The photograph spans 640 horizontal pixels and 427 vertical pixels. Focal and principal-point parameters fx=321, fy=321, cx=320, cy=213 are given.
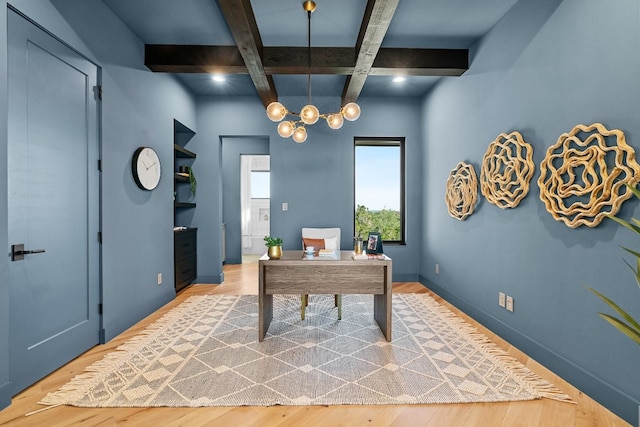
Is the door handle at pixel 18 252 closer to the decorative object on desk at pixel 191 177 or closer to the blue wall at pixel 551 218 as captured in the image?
the decorative object on desk at pixel 191 177

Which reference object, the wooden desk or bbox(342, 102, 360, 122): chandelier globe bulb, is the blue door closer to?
the wooden desk

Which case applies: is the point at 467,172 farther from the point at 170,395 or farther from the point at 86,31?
the point at 86,31

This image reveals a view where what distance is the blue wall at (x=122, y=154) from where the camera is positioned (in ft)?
7.28

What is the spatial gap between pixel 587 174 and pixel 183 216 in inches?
182

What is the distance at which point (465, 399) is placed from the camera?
6.07ft

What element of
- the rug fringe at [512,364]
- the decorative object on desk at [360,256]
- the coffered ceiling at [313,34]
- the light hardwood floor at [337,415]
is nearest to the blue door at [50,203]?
the light hardwood floor at [337,415]

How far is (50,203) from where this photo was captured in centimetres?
216

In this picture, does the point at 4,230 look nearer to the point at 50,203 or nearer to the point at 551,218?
the point at 50,203

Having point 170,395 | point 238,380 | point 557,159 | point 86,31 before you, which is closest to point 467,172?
point 557,159

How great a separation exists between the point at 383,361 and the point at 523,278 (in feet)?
4.21

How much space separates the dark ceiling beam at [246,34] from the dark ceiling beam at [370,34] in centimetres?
95

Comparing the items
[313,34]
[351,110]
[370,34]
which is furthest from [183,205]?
[370,34]

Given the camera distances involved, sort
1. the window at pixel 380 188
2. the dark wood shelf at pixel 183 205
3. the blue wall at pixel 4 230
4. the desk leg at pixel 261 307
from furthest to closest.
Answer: the window at pixel 380 188 < the dark wood shelf at pixel 183 205 < the desk leg at pixel 261 307 < the blue wall at pixel 4 230

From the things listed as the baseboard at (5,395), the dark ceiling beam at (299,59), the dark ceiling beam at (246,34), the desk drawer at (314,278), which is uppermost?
the dark ceiling beam at (299,59)
